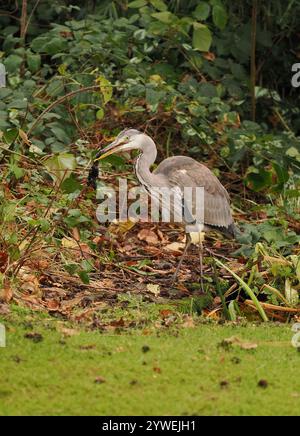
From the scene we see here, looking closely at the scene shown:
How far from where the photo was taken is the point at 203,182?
27.5ft

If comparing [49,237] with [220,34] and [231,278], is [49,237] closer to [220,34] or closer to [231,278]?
[231,278]

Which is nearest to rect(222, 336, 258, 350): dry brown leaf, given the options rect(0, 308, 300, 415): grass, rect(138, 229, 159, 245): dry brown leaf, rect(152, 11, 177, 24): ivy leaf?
rect(0, 308, 300, 415): grass

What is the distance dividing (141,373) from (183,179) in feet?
11.3

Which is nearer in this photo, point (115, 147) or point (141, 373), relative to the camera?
point (141, 373)

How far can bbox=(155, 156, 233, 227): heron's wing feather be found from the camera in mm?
8180

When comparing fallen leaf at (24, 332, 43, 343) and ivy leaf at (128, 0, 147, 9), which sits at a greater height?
ivy leaf at (128, 0, 147, 9)

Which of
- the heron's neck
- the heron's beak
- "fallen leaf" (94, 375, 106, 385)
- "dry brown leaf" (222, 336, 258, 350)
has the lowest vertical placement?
"dry brown leaf" (222, 336, 258, 350)

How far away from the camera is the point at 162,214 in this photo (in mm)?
8195

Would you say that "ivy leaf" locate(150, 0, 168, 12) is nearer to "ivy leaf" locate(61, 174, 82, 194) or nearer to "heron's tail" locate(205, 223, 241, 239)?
"heron's tail" locate(205, 223, 241, 239)

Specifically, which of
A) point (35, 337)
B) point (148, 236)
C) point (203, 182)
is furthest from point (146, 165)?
point (35, 337)

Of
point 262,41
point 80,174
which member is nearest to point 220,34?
point 262,41

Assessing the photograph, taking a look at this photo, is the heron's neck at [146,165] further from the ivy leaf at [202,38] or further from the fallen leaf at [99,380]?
the fallen leaf at [99,380]

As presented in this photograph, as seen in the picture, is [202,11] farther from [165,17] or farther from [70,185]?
[70,185]

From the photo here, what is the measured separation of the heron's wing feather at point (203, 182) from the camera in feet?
26.8
